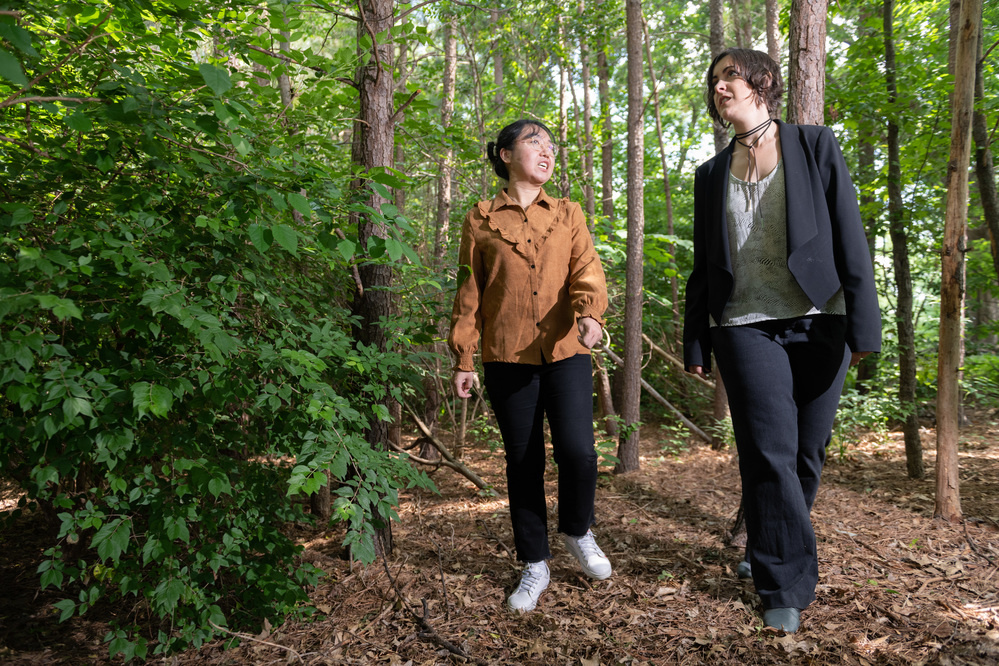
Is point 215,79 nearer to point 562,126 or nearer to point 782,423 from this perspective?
point 782,423

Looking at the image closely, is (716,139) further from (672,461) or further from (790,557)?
(790,557)

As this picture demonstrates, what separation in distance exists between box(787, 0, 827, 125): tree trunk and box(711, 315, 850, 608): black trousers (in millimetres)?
1291

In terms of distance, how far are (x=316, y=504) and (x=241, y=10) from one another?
2813 millimetres

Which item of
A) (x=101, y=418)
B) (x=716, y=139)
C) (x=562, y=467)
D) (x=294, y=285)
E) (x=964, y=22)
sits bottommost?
(x=562, y=467)

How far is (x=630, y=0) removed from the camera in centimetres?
520

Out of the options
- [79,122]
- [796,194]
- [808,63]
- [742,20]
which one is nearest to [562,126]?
[808,63]

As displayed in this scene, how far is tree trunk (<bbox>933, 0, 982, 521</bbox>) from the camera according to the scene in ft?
9.79

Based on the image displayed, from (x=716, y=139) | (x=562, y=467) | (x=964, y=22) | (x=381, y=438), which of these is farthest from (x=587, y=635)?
(x=716, y=139)

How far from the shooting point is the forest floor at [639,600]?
211 centimetres

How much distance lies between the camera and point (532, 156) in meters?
2.71

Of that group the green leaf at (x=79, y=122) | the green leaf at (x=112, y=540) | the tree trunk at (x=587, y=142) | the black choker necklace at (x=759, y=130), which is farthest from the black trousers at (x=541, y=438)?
the tree trunk at (x=587, y=142)

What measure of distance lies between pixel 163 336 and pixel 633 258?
12.3ft

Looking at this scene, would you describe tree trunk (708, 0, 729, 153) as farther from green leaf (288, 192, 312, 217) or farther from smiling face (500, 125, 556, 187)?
green leaf (288, 192, 312, 217)

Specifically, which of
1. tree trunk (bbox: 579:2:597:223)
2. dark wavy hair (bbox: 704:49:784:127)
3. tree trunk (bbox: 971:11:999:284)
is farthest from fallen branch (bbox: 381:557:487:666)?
tree trunk (bbox: 971:11:999:284)
